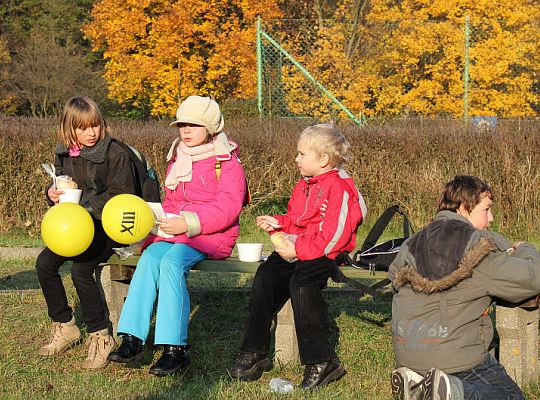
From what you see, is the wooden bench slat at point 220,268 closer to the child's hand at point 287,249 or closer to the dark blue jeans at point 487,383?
the child's hand at point 287,249

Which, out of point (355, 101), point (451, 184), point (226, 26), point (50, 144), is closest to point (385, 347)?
point (451, 184)

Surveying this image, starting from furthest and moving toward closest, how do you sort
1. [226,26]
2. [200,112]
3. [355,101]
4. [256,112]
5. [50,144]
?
[226,26] < [355,101] < [256,112] < [50,144] < [200,112]

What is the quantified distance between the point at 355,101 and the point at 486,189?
15.0 metres

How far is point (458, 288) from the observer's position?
462 cm

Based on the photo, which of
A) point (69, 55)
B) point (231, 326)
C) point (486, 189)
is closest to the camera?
point (486, 189)

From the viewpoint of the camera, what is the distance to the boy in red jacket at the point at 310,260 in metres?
5.41

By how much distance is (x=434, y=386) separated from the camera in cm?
444

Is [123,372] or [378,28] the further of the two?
[378,28]

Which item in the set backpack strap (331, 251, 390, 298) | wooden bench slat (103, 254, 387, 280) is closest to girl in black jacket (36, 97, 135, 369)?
wooden bench slat (103, 254, 387, 280)

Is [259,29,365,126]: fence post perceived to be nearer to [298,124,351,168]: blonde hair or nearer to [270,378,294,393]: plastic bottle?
[298,124,351,168]: blonde hair

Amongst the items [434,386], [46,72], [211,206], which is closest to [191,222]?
[211,206]

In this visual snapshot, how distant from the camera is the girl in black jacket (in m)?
6.03

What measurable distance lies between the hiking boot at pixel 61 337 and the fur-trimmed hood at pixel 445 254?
2.43 metres

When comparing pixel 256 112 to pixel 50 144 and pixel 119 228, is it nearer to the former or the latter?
pixel 50 144
